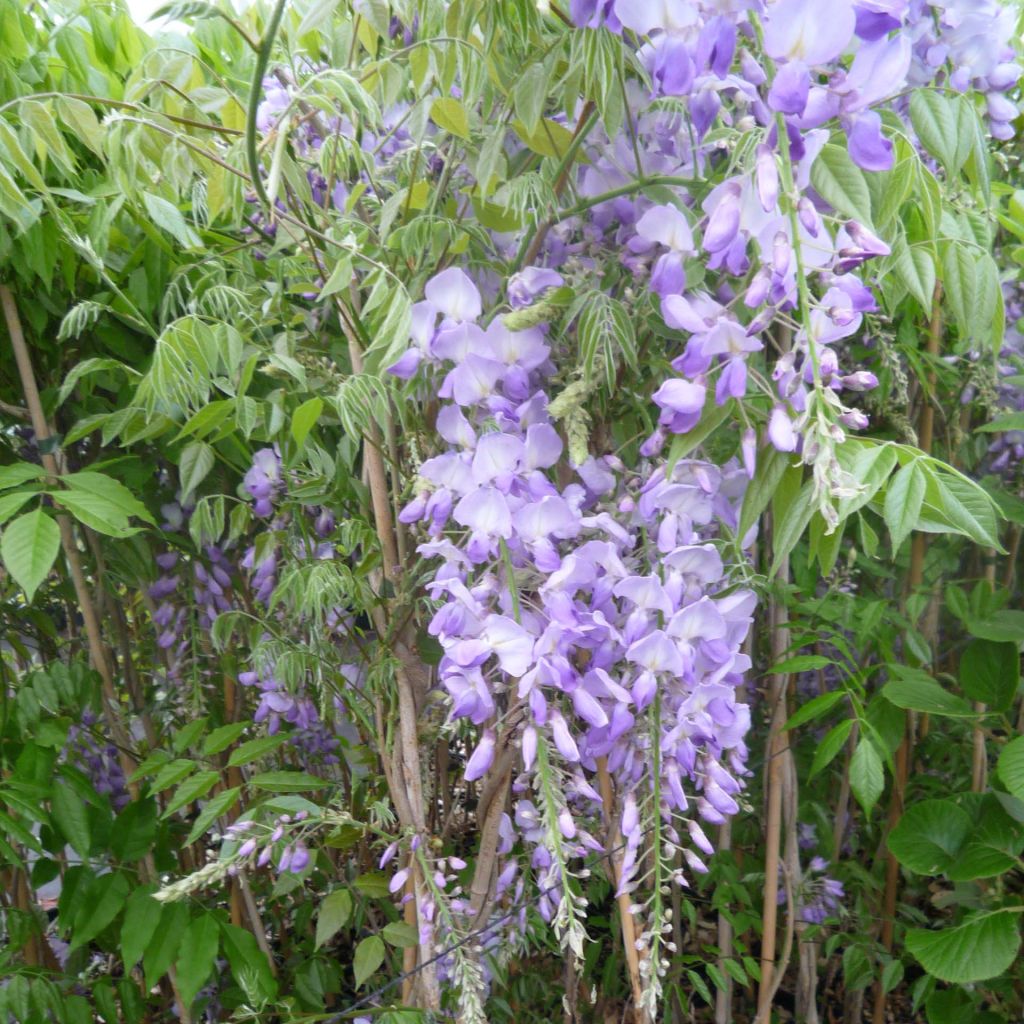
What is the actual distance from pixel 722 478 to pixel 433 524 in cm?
27

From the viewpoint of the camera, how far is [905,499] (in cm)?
74

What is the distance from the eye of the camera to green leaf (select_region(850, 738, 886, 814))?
3.86 ft

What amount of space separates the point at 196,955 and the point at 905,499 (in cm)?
100

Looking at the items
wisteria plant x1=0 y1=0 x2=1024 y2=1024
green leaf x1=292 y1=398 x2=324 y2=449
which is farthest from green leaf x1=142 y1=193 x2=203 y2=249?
green leaf x1=292 y1=398 x2=324 y2=449

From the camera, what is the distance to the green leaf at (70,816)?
1.25 m

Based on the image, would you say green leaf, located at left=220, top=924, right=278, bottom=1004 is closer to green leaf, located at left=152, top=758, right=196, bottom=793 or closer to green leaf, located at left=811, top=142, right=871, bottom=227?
green leaf, located at left=152, top=758, right=196, bottom=793

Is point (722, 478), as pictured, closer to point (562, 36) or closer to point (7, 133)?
point (562, 36)

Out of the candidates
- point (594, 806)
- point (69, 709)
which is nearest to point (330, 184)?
point (594, 806)

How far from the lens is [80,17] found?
4.30 ft

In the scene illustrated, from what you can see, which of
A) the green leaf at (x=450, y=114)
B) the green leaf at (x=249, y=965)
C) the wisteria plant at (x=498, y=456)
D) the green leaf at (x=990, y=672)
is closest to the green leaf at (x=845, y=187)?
the wisteria plant at (x=498, y=456)

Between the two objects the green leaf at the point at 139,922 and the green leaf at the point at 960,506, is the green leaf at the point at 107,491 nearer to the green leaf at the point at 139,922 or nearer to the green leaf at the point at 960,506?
the green leaf at the point at 139,922

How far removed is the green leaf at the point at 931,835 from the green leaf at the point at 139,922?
3.31ft

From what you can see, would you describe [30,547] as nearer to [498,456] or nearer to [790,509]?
[498,456]

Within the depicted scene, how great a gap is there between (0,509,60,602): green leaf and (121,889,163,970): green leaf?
0.47 metres
